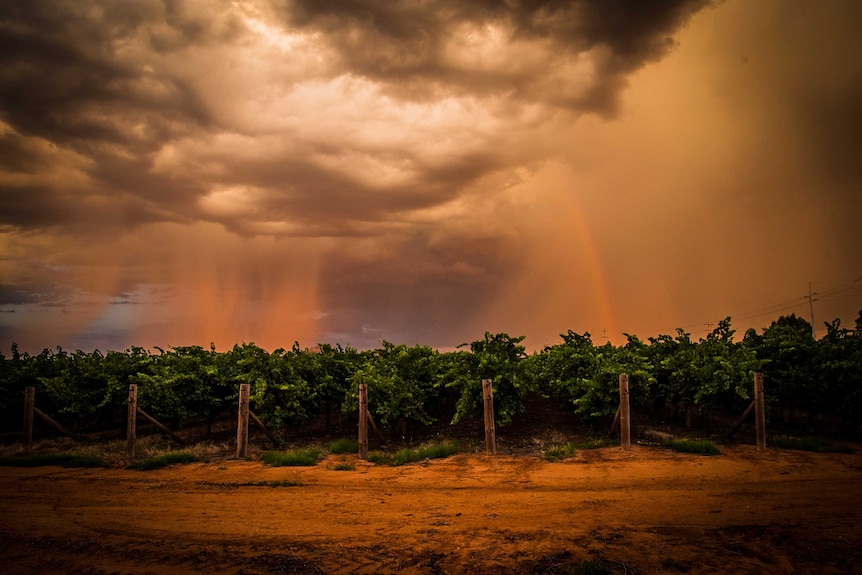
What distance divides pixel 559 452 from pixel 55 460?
602 inches

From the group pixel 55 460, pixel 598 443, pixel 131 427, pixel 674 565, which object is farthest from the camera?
pixel 131 427

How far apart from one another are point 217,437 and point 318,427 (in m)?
3.85

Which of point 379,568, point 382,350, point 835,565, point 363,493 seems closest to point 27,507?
point 363,493

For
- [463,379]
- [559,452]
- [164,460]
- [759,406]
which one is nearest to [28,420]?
[164,460]

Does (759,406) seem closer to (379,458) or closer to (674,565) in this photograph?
(674,565)

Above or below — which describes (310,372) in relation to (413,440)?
above

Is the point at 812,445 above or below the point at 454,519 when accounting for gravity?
above

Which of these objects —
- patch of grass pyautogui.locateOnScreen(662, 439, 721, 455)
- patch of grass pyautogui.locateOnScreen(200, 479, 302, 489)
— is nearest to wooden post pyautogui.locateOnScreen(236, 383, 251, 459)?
patch of grass pyautogui.locateOnScreen(200, 479, 302, 489)

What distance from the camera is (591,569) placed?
654 centimetres

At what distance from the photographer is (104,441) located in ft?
60.5

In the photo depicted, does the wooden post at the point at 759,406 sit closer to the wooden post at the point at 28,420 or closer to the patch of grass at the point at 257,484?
the patch of grass at the point at 257,484

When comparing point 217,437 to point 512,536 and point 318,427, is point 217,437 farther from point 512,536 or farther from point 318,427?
point 512,536

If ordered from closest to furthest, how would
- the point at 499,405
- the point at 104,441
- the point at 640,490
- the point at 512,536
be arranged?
the point at 512,536 → the point at 640,490 → the point at 499,405 → the point at 104,441

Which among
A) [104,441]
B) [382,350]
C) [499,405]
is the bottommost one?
[104,441]
